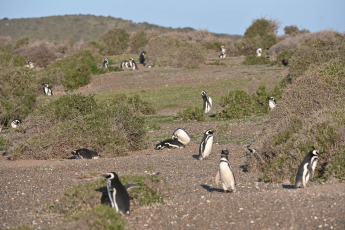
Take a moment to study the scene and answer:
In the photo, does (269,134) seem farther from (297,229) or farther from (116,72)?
(116,72)

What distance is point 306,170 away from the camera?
974 centimetres

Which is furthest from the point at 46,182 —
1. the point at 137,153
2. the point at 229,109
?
the point at 229,109

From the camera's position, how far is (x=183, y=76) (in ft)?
112

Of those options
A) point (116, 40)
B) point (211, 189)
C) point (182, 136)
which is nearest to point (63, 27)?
point (116, 40)

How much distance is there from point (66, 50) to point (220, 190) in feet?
156

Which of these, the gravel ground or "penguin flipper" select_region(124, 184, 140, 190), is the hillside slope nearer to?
the gravel ground

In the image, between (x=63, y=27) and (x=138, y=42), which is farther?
(x=63, y=27)

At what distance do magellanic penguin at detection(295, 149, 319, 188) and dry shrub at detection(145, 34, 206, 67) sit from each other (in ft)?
94.9

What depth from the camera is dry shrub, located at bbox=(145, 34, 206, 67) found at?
38781 millimetres

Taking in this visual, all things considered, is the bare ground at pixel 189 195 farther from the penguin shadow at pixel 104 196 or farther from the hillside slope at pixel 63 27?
the hillside slope at pixel 63 27

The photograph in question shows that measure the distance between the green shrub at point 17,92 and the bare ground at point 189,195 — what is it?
868 cm

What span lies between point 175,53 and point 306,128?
1125 inches

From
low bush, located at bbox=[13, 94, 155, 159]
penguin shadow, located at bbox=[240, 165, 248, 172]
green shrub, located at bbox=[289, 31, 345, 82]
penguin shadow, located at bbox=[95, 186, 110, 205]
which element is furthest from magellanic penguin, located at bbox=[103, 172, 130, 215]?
green shrub, located at bbox=[289, 31, 345, 82]

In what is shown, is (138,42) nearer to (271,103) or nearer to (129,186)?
(271,103)
